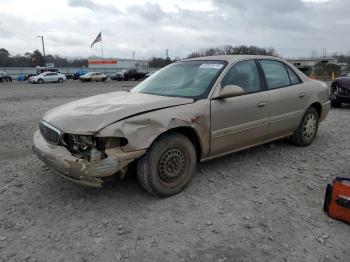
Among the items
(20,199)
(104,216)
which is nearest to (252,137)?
(104,216)

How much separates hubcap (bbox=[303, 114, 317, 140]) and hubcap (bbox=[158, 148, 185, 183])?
279 cm

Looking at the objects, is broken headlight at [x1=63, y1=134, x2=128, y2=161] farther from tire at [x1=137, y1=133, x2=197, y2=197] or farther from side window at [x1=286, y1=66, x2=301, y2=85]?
side window at [x1=286, y1=66, x2=301, y2=85]

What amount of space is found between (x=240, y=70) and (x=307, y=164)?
67.4 inches

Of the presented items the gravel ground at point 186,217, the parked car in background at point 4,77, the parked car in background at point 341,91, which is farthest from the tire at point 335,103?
the parked car in background at point 4,77

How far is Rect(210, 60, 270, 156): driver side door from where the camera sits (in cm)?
415

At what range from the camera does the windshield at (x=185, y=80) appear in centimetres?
423

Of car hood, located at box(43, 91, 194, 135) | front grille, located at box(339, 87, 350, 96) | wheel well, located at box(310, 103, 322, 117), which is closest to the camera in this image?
car hood, located at box(43, 91, 194, 135)

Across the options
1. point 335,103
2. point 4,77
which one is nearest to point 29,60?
point 4,77

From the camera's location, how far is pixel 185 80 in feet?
14.7

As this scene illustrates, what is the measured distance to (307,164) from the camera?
16.2ft

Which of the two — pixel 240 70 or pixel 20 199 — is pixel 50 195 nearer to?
pixel 20 199

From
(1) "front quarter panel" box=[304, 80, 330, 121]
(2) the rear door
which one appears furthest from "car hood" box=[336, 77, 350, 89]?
(2) the rear door

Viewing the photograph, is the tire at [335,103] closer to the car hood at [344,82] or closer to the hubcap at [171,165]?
the car hood at [344,82]

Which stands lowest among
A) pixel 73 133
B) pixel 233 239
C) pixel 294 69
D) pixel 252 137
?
pixel 233 239
